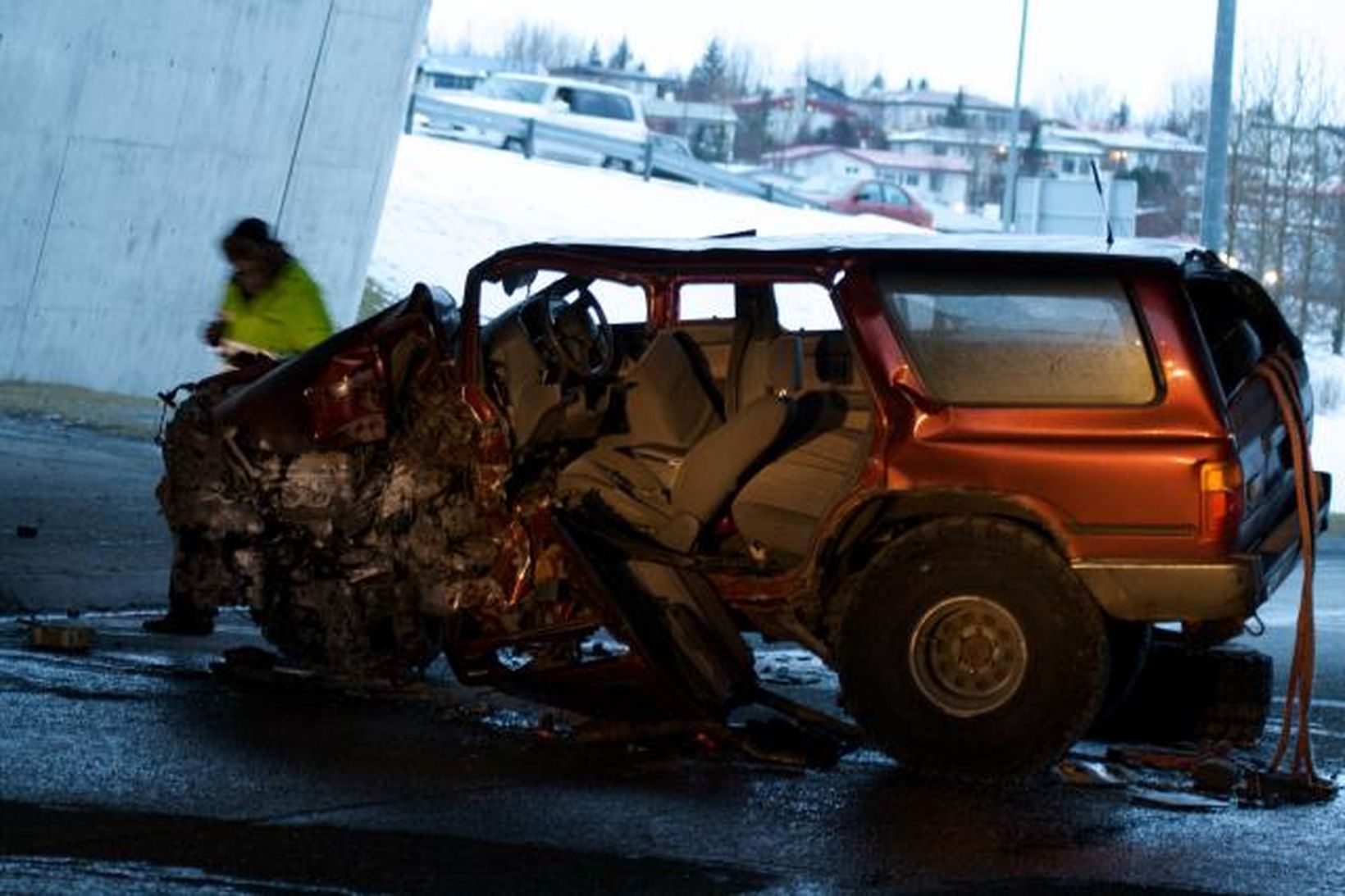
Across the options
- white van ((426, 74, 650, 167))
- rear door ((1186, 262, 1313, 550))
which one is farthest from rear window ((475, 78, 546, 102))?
rear door ((1186, 262, 1313, 550))

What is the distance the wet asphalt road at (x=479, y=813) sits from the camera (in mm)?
7422

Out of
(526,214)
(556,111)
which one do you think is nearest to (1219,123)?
(526,214)

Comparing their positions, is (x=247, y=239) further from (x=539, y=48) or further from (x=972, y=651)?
(x=539, y=48)

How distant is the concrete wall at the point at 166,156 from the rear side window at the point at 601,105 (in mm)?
33092

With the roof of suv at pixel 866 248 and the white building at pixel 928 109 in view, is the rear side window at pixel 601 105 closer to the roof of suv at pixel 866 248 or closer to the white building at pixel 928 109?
the roof of suv at pixel 866 248

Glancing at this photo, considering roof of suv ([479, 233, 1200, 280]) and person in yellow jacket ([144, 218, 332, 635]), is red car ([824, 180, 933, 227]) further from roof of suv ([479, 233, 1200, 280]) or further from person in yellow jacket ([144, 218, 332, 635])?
roof of suv ([479, 233, 1200, 280])

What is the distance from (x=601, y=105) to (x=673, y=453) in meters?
49.4

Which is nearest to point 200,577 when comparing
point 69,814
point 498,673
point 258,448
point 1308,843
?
point 258,448

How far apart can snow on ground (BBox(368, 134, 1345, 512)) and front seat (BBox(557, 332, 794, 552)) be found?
26032 millimetres

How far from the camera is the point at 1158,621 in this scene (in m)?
9.01

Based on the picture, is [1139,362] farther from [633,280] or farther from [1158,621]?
[633,280]

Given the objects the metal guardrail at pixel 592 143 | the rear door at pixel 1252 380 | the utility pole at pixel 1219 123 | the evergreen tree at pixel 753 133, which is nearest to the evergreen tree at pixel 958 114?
the evergreen tree at pixel 753 133

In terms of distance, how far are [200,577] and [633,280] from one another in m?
2.00

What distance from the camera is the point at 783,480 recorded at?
9.83 meters
